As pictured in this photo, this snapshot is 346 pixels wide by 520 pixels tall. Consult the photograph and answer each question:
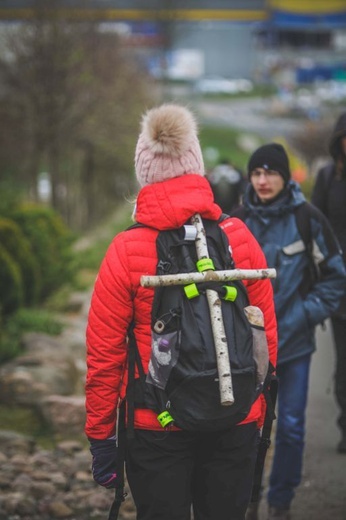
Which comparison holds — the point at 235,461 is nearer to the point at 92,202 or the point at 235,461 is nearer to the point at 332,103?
the point at 92,202

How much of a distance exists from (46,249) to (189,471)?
8.80m

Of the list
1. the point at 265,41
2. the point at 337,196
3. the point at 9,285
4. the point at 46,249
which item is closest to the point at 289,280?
the point at 337,196

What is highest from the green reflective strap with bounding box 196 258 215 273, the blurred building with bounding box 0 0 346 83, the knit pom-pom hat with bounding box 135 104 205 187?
the blurred building with bounding box 0 0 346 83

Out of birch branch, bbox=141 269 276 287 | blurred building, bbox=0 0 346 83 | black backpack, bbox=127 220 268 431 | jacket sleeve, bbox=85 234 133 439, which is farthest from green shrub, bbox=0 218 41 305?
blurred building, bbox=0 0 346 83

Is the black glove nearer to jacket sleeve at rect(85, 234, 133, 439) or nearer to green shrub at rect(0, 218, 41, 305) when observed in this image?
jacket sleeve at rect(85, 234, 133, 439)

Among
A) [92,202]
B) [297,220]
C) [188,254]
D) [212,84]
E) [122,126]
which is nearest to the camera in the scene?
[188,254]

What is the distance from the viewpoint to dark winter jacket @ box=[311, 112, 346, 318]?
5824 mm

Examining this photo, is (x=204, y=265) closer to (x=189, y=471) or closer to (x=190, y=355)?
(x=190, y=355)

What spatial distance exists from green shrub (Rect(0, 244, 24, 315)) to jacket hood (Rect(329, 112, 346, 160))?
433 cm

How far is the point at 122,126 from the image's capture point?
2825 cm

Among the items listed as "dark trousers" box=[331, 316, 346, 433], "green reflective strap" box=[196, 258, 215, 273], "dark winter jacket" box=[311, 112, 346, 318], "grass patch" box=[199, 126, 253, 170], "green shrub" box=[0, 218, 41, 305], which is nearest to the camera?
"green reflective strap" box=[196, 258, 215, 273]

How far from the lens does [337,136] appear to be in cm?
574

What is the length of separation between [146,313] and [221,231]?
0.38 m

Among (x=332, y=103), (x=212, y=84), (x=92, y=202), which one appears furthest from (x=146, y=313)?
(x=212, y=84)
